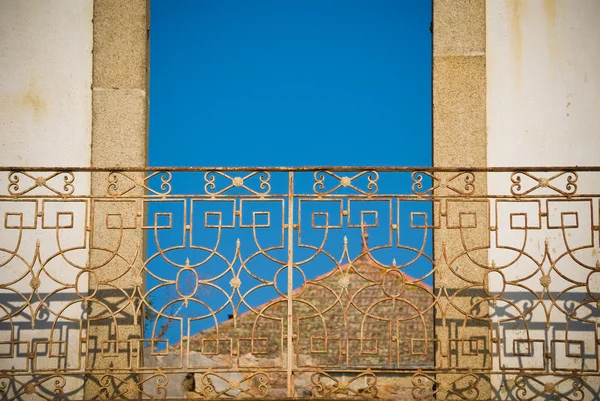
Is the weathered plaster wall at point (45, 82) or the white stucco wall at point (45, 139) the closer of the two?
the white stucco wall at point (45, 139)

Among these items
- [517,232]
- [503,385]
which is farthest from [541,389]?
[517,232]

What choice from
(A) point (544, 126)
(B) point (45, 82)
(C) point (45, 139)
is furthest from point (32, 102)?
(A) point (544, 126)

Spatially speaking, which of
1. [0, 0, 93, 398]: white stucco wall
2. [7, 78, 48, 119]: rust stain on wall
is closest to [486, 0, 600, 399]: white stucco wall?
[0, 0, 93, 398]: white stucco wall

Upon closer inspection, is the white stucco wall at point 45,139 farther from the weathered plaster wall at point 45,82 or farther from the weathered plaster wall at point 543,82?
the weathered plaster wall at point 543,82

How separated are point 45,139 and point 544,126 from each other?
428 centimetres

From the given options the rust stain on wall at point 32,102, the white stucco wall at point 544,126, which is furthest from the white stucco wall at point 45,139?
the white stucco wall at point 544,126

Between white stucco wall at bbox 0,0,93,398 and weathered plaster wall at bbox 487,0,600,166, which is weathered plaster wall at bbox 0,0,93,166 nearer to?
white stucco wall at bbox 0,0,93,398

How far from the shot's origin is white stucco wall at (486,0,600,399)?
6949 millimetres

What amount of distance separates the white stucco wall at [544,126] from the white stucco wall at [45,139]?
11.5 ft

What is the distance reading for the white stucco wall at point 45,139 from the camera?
696 cm

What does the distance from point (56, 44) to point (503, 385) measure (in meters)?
4.77

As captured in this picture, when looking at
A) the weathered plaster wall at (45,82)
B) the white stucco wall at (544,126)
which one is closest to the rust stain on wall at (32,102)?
the weathered plaster wall at (45,82)

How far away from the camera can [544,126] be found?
724cm

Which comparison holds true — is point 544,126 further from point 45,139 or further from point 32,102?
point 32,102
